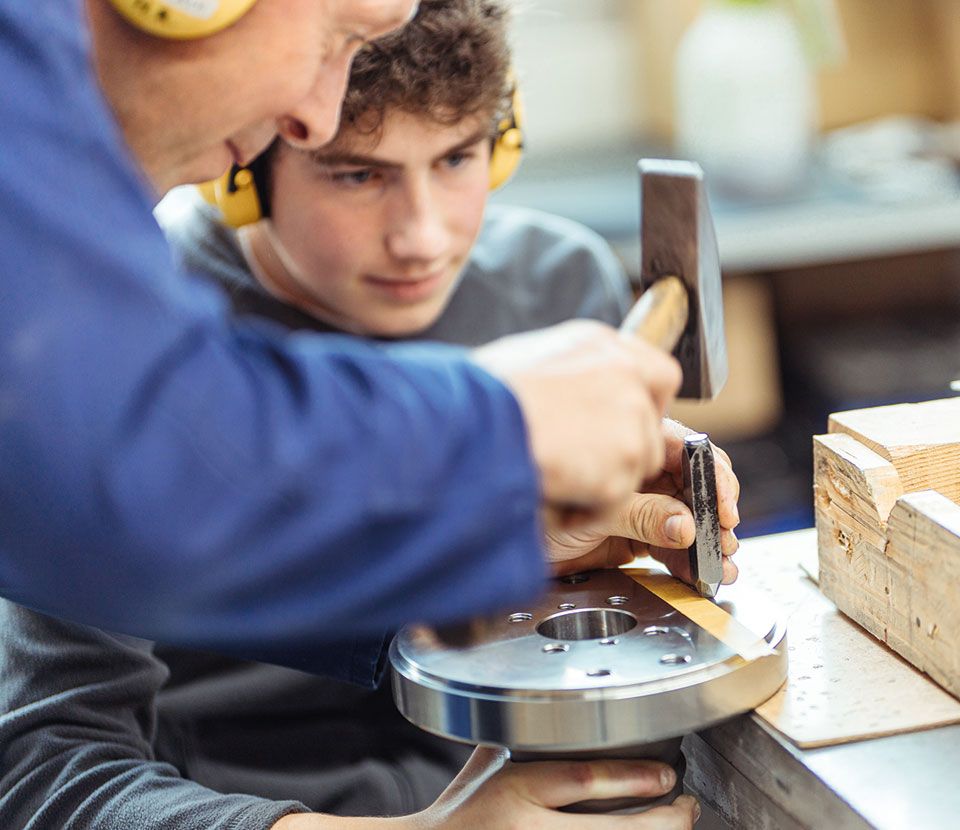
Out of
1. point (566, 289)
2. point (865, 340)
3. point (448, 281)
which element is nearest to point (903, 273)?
point (865, 340)

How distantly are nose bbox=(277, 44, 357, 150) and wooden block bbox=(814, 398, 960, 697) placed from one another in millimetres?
411

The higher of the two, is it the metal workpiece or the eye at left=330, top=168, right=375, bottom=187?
the eye at left=330, top=168, right=375, bottom=187

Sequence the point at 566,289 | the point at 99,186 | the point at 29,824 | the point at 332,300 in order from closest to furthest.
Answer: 1. the point at 99,186
2. the point at 29,824
3. the point at 332,300
4. the point at 566,289

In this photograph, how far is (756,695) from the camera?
0.77 m

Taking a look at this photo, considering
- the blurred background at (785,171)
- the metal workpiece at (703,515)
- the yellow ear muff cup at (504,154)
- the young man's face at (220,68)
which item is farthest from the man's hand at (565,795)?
the blurred background at (785,171)

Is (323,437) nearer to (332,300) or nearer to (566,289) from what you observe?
(332,300)

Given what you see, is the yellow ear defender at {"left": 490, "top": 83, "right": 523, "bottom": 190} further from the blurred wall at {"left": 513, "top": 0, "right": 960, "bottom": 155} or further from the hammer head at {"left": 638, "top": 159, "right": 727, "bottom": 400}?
the blurred wall at {"left": 513, "top": 0, "right": 960, "bottom": 155}

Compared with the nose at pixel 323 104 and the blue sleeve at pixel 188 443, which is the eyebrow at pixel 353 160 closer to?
the nose at pixel 323 104

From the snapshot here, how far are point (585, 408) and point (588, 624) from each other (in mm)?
314

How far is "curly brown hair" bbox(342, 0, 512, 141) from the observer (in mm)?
1220

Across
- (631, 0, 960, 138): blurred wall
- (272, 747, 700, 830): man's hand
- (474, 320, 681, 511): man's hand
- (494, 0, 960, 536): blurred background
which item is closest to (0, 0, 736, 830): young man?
(272, 747, 700, 830): man's hand

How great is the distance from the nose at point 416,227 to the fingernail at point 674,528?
1.60 ft

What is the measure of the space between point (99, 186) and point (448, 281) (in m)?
0.85

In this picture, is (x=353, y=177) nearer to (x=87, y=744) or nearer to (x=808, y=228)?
(x=87, y=744)
